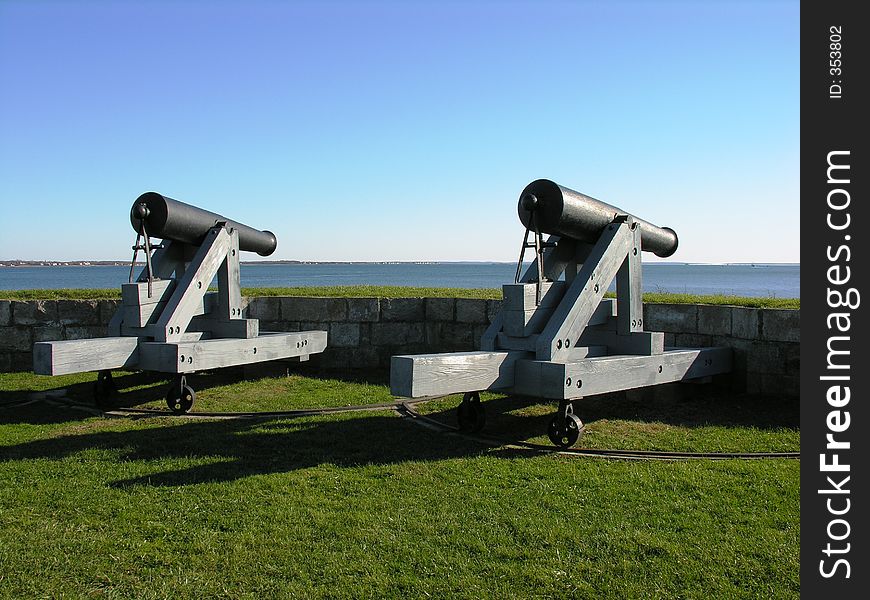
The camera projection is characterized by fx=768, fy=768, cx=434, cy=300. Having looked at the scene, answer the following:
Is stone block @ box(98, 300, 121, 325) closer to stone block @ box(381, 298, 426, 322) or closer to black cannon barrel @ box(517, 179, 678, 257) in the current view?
stone block @ box(381, 298, 426, 322)

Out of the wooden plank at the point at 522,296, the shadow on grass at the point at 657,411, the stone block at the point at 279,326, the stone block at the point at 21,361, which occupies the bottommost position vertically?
the shadow on grass at the point at 657,411

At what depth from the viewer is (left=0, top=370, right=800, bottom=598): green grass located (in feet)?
10.9

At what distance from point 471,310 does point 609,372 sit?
3.42m

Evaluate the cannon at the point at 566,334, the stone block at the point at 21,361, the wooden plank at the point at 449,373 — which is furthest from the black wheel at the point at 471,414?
the stone block at the point at 21,361

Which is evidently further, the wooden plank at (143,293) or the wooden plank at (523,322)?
the wooden plank at (143,293)

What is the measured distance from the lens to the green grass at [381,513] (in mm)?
3320

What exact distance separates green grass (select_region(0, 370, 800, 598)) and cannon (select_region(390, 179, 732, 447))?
461mm

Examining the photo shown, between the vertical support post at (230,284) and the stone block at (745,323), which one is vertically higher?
the vertical support post at (230,284)

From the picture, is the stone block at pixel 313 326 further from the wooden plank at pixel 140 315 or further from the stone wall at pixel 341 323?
the wooden plank at pixel 140 315

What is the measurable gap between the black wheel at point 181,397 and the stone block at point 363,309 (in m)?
2.91

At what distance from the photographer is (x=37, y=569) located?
11.3 feet

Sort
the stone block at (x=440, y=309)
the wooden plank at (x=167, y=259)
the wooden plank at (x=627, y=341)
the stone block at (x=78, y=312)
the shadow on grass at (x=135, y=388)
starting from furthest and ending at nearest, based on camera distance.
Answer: the stone block at (x=78, y=312), the stone block at (x=440, y=309), the wooden plank at (x=167, y=259), the shadow on grass at (x=135, y=388), the wooden plank at (x=627, y=341)

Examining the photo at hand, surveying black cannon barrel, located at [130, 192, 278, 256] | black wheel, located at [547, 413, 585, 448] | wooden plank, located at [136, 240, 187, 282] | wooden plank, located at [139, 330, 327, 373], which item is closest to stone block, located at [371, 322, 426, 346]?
wooden plank, located at [139, 330, 327, 373]

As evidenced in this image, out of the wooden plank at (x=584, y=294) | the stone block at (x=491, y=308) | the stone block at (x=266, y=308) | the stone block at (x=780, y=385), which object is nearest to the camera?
the wooden plank at (x=584, y=294)
